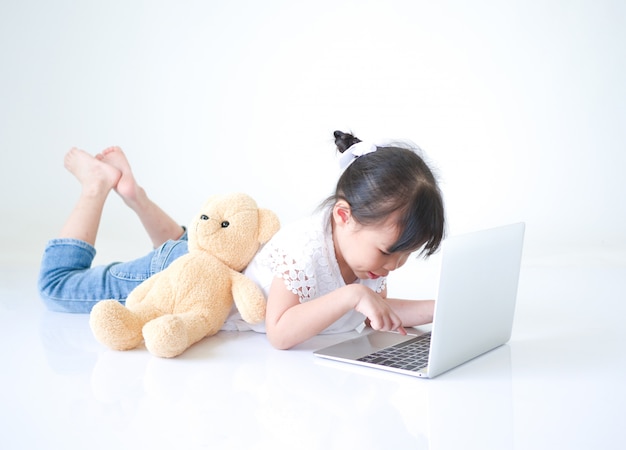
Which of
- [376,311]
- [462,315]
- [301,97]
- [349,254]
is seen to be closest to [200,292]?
[349,254]

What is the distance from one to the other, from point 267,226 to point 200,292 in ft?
0.82

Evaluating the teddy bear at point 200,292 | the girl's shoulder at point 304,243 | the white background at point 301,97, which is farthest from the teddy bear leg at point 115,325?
the white background at point 301,97

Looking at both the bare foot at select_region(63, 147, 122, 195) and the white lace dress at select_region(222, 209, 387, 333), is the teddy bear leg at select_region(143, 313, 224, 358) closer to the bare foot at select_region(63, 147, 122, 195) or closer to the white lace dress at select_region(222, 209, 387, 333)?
the white lace dress at select_region(222, 209, 387, 333)

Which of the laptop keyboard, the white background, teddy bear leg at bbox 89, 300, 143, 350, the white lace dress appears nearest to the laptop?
the laptop keyboard

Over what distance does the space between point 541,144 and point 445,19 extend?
0.73 metres

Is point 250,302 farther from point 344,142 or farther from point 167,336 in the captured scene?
point 344,142

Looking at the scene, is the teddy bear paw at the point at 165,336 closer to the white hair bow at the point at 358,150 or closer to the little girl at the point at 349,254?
the little girl at the point at 349,254

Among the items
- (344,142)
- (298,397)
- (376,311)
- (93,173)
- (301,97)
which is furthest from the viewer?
(301,97)

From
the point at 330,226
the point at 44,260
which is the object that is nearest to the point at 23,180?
the point at 44,260

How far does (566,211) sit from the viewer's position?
10.8ft

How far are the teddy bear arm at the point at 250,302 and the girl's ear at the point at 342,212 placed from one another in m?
0.25

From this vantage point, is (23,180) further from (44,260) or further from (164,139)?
(44,260)

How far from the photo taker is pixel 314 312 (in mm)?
1551

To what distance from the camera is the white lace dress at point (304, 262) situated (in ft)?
5.38
